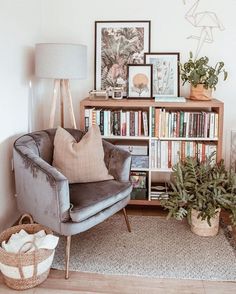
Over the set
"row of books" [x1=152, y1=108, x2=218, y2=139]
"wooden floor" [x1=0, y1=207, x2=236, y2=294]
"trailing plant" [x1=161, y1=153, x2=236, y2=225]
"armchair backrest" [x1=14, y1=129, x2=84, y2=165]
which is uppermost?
"row of books" [x1=152, y1=108, x2=218, y2=139]

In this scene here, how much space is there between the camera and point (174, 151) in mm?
3221

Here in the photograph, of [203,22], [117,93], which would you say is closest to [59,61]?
[117,93]

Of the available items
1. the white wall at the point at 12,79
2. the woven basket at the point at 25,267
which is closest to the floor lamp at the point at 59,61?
the white wall at the point at 12,79

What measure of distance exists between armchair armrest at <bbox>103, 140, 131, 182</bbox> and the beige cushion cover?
6 cm

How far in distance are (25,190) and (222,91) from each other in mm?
1917

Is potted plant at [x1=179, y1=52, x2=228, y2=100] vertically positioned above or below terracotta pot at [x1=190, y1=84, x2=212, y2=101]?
above

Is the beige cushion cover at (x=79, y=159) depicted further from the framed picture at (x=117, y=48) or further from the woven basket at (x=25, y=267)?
the framed picture at (x=117, y=48)

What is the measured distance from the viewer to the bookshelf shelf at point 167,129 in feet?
10.2

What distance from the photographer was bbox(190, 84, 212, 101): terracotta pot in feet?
10.4

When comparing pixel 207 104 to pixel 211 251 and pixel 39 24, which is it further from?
pixel 39 24

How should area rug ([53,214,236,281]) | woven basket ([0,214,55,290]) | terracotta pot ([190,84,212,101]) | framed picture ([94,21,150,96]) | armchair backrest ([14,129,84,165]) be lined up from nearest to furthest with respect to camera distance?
woven basket ([0,214,55,290]) → area rug ([53,214,236,281]) → armchair backrest ([14,129,84,165]) → terracotta pot ([190,84,212,101]) → framed picture ([94,21,150,96])

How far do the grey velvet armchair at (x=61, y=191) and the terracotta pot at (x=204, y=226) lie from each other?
0.50 m

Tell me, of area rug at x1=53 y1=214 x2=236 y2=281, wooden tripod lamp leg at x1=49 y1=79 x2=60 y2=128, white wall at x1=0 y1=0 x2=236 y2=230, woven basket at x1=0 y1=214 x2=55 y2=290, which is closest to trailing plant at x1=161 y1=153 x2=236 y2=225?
area rug at x1=53 y1=214 x2=236 y2=281

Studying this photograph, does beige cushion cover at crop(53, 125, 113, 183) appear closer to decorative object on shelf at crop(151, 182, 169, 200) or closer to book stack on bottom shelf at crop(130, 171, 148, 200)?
book stack on bottom shelf at crop(130, 171, 148, 200)
